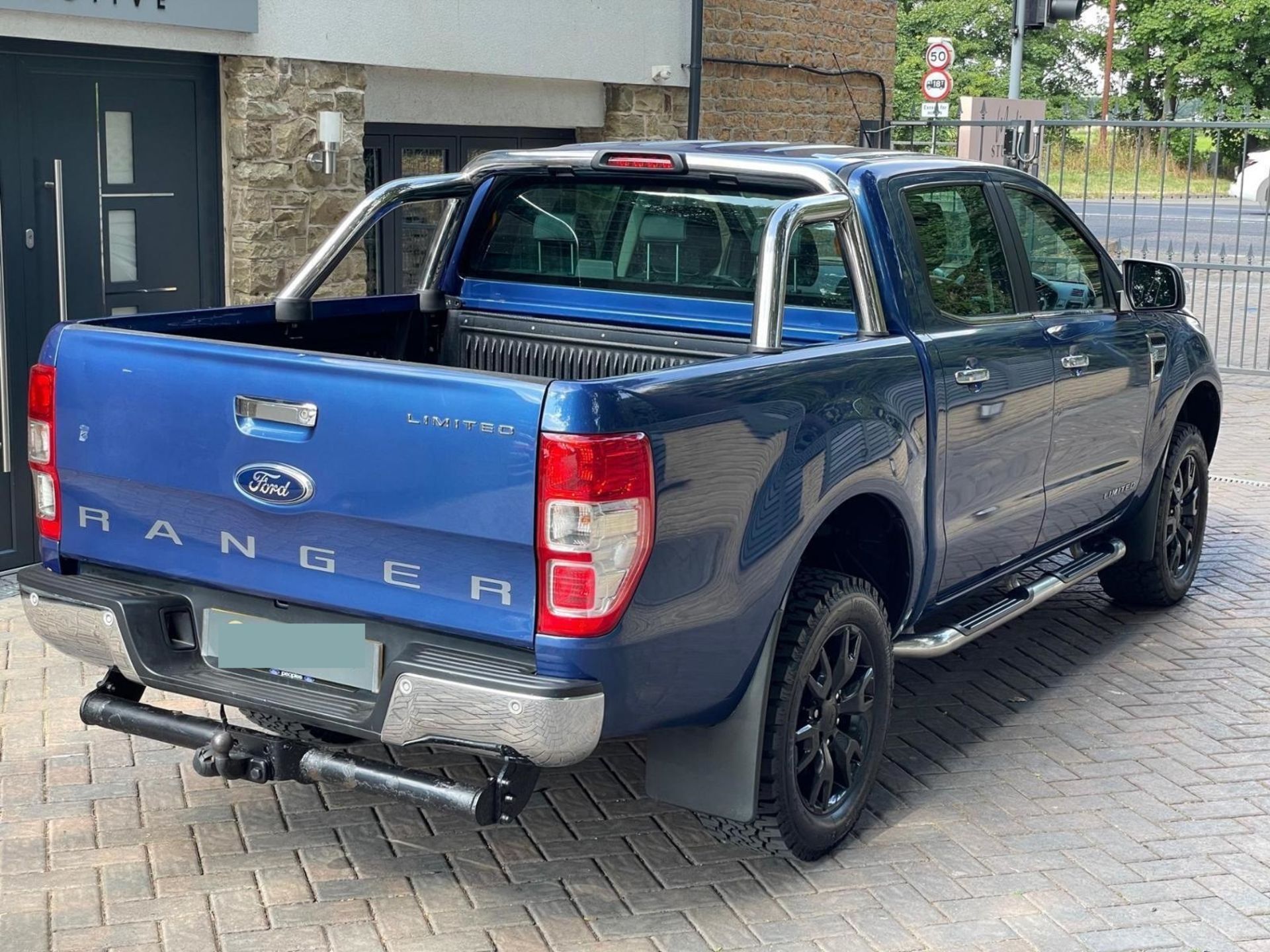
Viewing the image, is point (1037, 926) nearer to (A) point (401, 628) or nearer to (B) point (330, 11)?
(A) point (401, 628)

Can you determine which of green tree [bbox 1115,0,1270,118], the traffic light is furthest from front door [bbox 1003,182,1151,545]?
green tree [bbox 1115,0,1270,118]

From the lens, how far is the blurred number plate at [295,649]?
3920 mm

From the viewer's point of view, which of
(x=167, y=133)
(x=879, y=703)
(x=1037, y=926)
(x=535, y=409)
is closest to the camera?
(x=535, y=409)

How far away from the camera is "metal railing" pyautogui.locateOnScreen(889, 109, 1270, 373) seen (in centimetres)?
1420

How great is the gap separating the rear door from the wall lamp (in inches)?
176

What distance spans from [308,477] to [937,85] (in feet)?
58.1

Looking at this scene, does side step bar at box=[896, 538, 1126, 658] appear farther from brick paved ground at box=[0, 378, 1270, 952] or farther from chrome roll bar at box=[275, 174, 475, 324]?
chrome roll bar at box=[275, 174, 475, 324]

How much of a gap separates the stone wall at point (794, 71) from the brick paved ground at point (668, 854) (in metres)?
7.61

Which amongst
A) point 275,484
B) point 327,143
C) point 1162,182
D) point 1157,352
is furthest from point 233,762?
point 1162,182

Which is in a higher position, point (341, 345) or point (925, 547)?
point (341, 345)

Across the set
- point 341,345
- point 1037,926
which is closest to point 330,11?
point 341,345

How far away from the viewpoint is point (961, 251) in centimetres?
541

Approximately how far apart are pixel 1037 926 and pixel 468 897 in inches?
57.6

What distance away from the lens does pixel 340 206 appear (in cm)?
924
